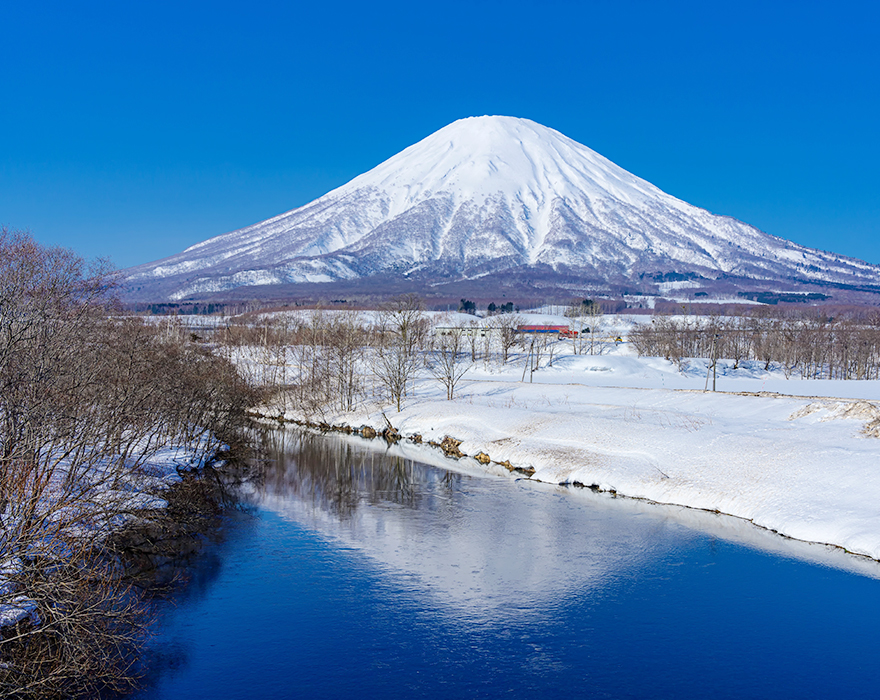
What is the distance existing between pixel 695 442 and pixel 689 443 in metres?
0.24

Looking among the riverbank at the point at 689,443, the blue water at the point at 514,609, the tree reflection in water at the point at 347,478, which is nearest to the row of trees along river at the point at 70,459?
the blue water at the point at 514,609

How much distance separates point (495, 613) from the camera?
14500mm

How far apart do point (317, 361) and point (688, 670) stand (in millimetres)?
35143

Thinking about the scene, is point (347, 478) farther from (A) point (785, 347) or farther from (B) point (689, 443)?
(A) point (785, 347)

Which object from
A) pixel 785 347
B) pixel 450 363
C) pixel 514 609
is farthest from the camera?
pixel 785 347

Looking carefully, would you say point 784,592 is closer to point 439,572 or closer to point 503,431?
point 439,572

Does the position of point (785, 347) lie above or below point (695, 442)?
above

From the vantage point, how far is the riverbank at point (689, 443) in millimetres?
21328

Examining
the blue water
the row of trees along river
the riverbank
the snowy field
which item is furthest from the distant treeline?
the row of trees along river

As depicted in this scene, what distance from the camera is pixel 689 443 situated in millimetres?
27797

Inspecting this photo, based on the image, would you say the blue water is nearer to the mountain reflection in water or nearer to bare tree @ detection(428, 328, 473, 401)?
the mountain reflection in water

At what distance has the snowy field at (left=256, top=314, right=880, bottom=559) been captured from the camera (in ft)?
69.9

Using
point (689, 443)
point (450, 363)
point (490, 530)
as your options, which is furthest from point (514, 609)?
point (450, 363)

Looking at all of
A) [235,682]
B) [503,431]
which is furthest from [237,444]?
[235,682]
